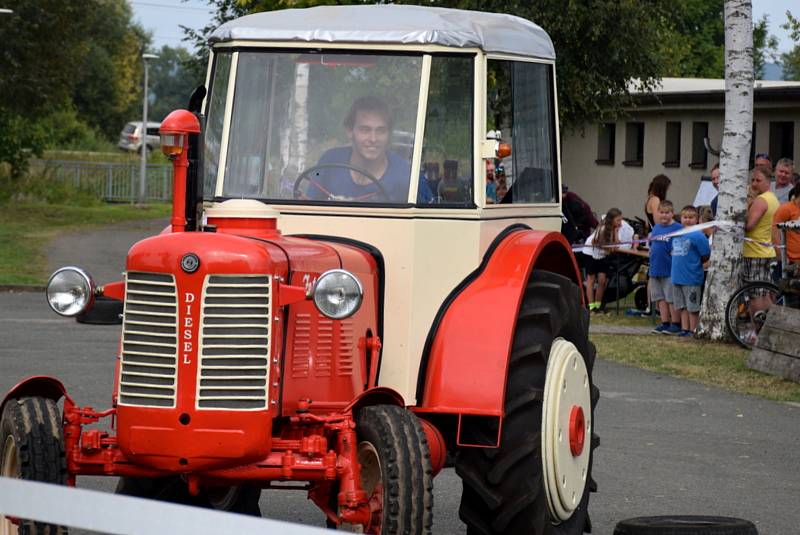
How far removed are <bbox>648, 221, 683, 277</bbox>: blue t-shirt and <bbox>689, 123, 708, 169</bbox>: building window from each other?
1633cm

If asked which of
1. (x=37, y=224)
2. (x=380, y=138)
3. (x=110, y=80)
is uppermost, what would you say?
(x=110, y=80)

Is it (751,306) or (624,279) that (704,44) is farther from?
(751,306)

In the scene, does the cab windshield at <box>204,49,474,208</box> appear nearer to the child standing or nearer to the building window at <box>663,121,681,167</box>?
the child standing

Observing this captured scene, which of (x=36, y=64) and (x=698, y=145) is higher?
(x=36, y=64)

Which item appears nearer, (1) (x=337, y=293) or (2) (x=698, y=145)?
(1) (x=337, y=293)

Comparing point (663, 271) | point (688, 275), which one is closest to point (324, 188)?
point (688, 275)

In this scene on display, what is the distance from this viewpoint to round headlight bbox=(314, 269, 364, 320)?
6.00m

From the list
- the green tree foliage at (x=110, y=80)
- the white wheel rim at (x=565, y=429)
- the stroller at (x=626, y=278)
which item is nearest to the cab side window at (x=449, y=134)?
the white wheel rim at (x=565, y=429)

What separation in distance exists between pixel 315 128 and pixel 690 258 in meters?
12.5

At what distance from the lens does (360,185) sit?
23.4ft

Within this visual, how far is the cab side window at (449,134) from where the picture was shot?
23.5 ft

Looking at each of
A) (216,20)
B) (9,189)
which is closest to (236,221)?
(216,20)

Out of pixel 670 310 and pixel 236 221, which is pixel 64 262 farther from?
pixel 236 221

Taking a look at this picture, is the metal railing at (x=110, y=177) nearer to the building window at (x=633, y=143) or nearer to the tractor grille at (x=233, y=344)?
the building window at (x=633, y=143)
